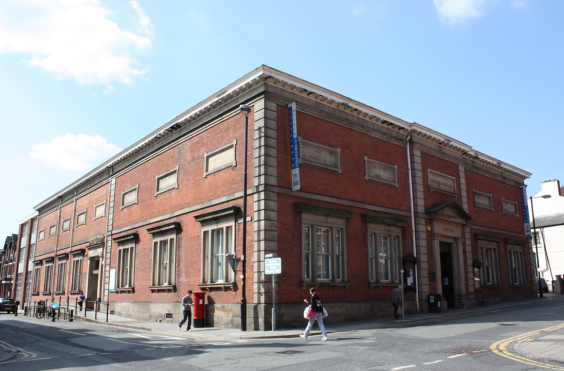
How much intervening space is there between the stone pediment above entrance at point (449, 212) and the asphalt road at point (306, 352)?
9836 mm

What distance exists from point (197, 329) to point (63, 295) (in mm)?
24183

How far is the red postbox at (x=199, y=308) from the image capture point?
→ 20.9 m

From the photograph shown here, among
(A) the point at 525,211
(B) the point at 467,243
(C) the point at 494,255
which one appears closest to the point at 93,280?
(B) the point at 467,243

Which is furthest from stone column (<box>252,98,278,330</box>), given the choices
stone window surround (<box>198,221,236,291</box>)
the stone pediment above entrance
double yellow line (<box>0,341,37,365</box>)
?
the stone pediment above entrance

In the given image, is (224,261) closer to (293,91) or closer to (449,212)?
(293,91)

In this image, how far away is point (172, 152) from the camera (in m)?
26.8

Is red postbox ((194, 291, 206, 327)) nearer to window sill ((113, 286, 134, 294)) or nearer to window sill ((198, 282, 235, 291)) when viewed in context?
window sill ((198, 282, 235, 291))

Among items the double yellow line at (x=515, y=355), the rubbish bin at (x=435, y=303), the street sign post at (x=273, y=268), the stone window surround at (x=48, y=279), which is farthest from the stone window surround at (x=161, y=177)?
Result: the stone window surround at (x=48, y=279)

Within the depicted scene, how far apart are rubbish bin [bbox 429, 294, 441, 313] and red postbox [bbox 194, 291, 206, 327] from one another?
12039 mm

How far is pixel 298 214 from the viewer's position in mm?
20500

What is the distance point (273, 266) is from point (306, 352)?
560cm

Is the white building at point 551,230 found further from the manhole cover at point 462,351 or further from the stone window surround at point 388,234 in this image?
the manhole cover at point 462,351

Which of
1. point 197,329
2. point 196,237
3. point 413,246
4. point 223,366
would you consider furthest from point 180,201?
point 223,366

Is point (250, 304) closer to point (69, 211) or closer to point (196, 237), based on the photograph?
point (196, 237)
